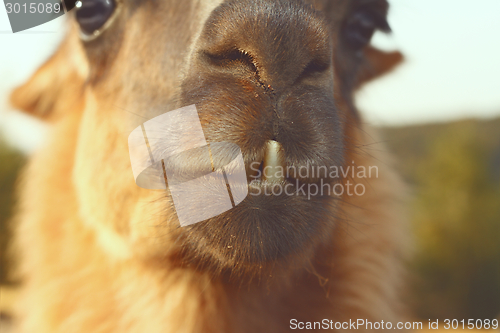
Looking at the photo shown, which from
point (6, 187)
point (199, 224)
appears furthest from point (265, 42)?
point (6, 187)

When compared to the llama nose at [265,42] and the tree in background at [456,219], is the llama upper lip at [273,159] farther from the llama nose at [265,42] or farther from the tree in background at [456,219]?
the tree in background at [456,219]

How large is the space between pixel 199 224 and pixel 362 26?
2.62ft

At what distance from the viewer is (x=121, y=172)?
851mm

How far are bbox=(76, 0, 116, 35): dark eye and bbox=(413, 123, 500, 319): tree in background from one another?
80.0 inches

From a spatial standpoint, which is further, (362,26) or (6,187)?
(6,187)

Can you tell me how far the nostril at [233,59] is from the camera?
594 mm

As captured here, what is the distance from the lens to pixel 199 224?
0.67 m

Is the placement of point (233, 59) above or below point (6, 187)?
above

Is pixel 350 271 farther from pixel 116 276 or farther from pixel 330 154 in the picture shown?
pixel 116 276

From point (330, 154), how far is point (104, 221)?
620mm

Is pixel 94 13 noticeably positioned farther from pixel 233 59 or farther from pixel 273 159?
pixel 273 159

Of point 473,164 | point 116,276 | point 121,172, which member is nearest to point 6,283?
point 116,276

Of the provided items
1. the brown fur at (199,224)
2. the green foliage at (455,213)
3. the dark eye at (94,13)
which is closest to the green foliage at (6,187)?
the brown fur at (199,224)

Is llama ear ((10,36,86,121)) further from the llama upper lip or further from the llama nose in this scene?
the llama upper lip
